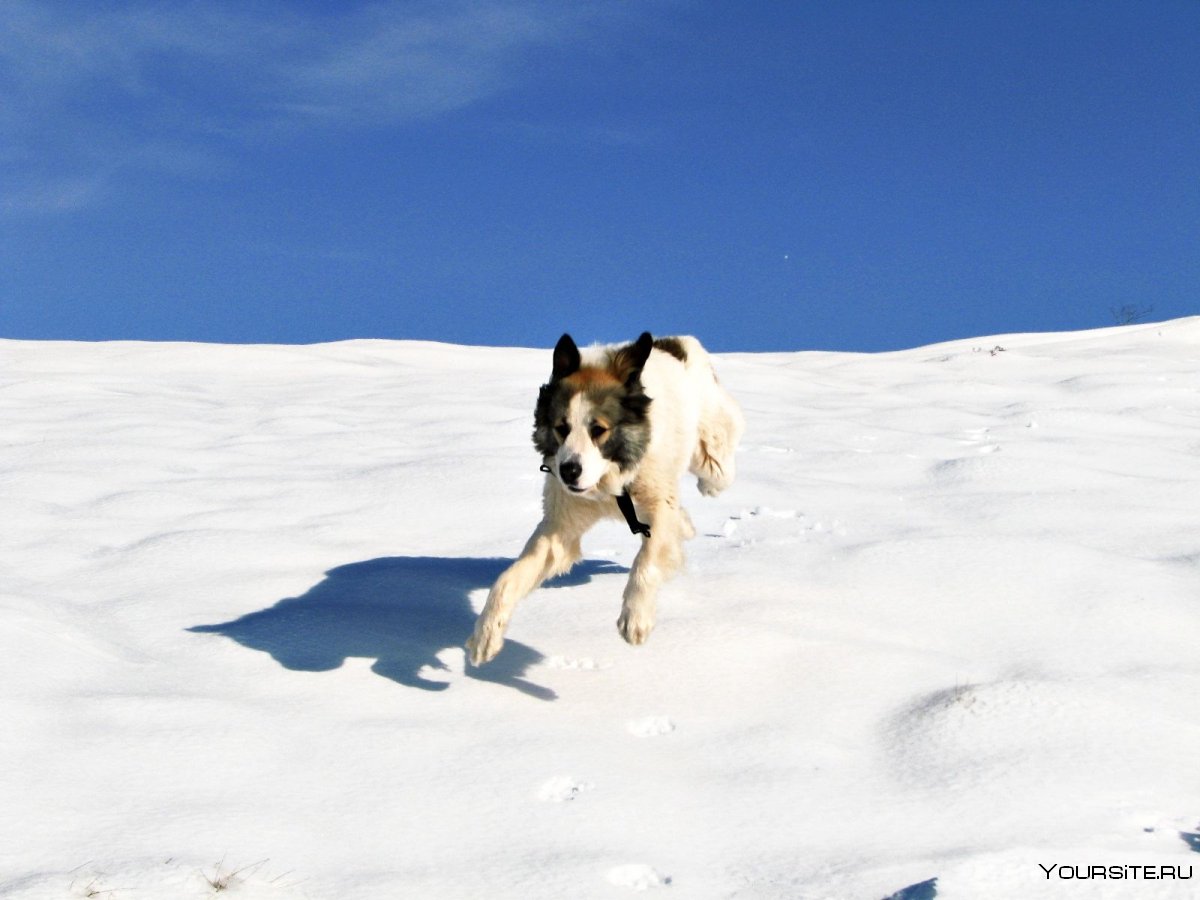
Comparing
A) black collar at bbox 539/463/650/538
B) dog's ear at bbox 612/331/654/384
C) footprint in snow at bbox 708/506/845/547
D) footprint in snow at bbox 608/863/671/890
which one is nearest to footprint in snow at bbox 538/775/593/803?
footprint in snow at bbox 608/863/671/890

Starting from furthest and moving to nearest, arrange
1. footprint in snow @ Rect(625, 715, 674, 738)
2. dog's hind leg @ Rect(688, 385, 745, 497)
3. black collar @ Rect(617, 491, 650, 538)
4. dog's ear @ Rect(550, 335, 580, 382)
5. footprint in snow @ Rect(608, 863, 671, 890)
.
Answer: dog's hind leg @ Rect(688, 385, 745, 497), black collar @ Rect(617, 491, 650, 538), dog's ear @ Rect(550, 335, 580, 382), footprint in snow @ Rect(625, 715, 674, 738), footprint in snow @ Rect(608, 863, 671, 890)

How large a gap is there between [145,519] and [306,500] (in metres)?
1.06

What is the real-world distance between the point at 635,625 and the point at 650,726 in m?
0.50

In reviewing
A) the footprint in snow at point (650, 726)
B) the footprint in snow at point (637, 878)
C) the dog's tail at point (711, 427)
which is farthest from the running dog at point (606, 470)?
the footprint in snow at point (637, 878)

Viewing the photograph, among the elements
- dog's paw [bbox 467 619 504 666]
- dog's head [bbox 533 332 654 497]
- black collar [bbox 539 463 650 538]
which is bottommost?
dog's paw [bbox 467 619 504 666]

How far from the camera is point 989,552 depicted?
689 centimetres

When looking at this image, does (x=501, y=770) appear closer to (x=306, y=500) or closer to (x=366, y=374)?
(x=306, y=500)

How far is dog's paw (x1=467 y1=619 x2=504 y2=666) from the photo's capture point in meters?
5.04

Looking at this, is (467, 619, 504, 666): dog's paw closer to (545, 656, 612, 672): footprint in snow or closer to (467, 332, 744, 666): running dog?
(467, 332, 744, 666): running dog

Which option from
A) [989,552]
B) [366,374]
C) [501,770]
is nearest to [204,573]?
[501,770]

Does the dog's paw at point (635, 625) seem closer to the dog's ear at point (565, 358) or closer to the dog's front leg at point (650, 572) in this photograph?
the dog's front leg at point (650, 572)

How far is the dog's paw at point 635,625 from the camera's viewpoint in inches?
203

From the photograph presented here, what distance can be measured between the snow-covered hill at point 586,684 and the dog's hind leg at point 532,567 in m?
0.24

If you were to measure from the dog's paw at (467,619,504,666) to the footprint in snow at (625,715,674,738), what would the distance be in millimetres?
666
